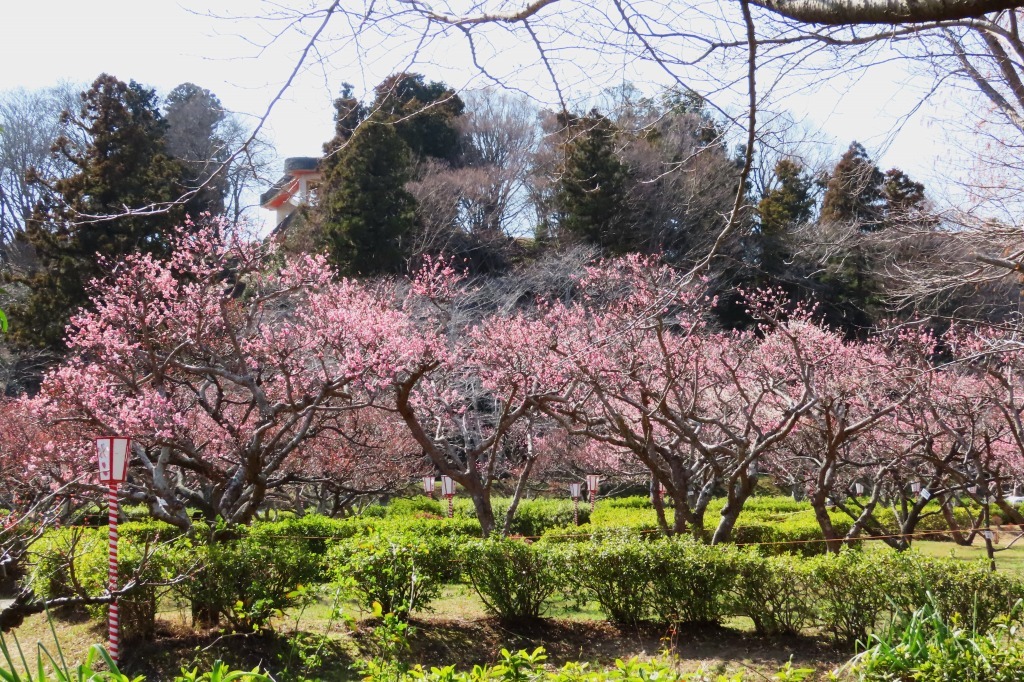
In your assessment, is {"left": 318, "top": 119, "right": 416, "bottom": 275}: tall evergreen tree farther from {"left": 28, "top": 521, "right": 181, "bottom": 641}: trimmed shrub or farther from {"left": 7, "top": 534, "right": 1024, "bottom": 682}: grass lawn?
{"left": 7, "top": 534, "right": 1024, "bottom": 682}: grass lawn

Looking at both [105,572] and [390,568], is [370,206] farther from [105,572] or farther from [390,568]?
[390,568]

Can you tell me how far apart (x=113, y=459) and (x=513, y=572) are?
352cm

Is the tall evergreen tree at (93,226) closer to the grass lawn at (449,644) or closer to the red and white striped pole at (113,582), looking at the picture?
the grass lawn at (449,644)

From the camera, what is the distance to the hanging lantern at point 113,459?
261 inches

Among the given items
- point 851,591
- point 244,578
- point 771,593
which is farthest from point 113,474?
point 851,591

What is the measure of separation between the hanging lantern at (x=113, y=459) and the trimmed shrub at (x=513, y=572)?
9.82 ft

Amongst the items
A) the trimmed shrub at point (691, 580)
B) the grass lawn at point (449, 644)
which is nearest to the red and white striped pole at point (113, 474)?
the grass lawn at point (449, 644)

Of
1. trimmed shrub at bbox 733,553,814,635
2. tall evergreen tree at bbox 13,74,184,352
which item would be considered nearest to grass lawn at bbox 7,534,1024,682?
trimmed shrub at bbox 733,553,814,635

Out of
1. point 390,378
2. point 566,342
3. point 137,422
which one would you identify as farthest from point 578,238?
point 137,422

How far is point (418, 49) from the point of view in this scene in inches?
136

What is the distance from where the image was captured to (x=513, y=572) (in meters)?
7.77

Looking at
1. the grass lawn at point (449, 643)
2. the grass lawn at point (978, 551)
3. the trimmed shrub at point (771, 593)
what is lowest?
the grass lawn at point (978, 551)

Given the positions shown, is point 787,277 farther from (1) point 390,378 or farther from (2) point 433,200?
(1) point 390,378

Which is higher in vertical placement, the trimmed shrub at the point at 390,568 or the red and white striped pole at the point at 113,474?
the red and white striped pole at the point at 113,474
